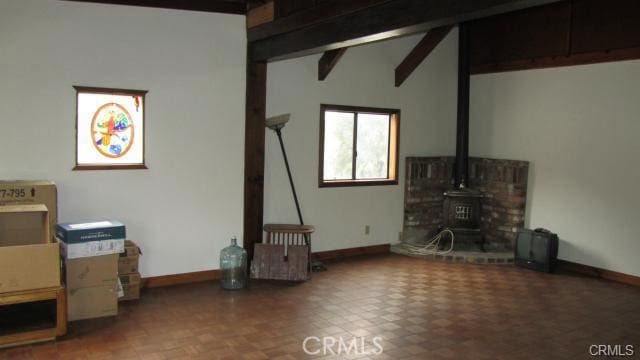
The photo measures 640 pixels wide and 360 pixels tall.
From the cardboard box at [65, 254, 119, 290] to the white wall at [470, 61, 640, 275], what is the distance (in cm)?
489

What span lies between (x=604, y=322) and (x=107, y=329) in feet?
13.1

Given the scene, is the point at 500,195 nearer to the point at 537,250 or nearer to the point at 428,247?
the point at 537,250

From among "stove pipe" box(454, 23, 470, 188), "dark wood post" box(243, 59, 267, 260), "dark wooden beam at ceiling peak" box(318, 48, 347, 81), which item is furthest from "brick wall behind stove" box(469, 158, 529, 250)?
"dark wood post" box(243, 59, 267, 260)

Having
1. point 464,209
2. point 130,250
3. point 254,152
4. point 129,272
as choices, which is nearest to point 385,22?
point 254,152

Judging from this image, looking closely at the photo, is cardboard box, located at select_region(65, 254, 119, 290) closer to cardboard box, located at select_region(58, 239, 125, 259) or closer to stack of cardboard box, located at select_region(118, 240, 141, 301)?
cardboard box, located at select_region(58, 239, 125, 259)

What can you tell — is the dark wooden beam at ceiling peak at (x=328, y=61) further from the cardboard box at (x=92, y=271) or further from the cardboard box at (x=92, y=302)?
the cardboard box at (x=92, y=302)

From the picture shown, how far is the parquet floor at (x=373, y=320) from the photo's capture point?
12.6ft

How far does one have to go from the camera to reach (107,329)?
418 cm

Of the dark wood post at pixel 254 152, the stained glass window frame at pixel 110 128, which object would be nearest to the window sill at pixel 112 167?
the stained glass window frame at pixel 110 128

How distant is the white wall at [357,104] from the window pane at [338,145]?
18 centimetres

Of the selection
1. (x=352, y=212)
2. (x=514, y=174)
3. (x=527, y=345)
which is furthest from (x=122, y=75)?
(x=514, y=174)

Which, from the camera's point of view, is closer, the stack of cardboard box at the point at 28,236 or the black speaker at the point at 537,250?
the stack of cardboard box at the point at 28,236

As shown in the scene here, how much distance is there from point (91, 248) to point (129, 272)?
628 millimetres

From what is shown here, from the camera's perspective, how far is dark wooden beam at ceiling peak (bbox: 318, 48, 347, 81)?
6098 mm
